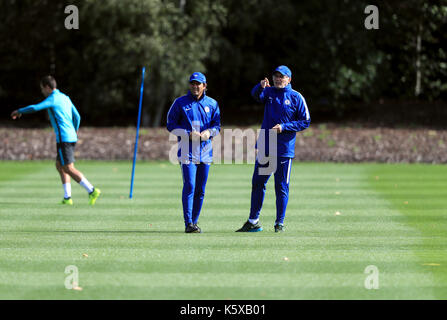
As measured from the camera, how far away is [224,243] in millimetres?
9695

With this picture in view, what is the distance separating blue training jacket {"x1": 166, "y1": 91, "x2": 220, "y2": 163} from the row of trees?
745 inches

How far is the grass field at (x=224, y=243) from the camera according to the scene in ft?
24.0

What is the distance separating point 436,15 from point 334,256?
2512cm

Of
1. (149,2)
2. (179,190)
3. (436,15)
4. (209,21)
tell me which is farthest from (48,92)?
(436,15)

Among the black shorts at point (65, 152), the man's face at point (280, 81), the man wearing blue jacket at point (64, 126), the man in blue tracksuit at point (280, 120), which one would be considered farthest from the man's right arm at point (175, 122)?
the black shorts at point (65, 152)

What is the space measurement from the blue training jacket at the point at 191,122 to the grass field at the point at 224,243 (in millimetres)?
923

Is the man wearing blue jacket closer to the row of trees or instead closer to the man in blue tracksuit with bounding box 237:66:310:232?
the man in blue tracksuit with bounding box 237:66:310:232

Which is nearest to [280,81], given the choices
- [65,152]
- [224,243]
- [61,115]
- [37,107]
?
[224,243]

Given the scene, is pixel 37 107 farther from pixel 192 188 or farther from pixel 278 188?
pixel 278 188

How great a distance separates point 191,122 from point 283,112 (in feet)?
3.52

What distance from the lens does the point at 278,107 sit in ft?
34.8

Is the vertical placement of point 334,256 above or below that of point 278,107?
below

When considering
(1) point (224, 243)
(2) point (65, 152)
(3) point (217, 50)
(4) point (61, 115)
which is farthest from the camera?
(3) point (217, 50)
